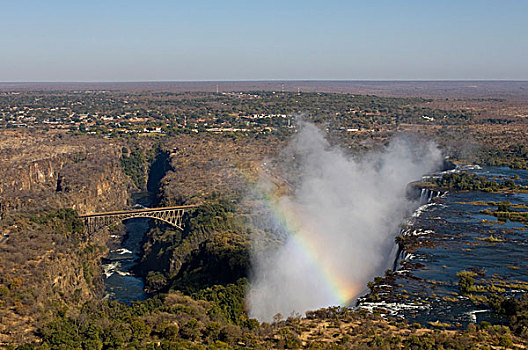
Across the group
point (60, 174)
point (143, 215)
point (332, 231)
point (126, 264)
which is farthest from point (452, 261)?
point (60, 174)

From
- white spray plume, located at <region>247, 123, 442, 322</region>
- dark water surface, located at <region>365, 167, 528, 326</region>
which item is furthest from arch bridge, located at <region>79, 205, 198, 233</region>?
dark water surface, located at <region>365, 167, 528, 326</region>

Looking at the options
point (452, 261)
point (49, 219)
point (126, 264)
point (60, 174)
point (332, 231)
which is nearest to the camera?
point (452, 261)

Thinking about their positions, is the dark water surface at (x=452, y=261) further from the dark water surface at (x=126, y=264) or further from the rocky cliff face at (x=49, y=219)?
the dark water surface at (x=126, y=264)

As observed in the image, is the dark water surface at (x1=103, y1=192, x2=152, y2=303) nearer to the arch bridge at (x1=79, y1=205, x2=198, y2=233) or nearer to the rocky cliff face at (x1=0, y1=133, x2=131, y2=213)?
the arch bridge at (x1=79, y1=205, x2=198, y2=233)

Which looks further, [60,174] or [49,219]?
[60,174]

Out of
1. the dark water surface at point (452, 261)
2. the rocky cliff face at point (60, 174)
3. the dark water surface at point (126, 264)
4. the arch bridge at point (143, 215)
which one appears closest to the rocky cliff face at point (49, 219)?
the rocky cliff face at point (60, 174)

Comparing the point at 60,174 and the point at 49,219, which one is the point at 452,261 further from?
the point at 60,174

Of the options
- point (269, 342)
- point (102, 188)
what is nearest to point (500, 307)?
point (269, 342)

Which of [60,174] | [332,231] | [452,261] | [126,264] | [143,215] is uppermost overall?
[452,261]
